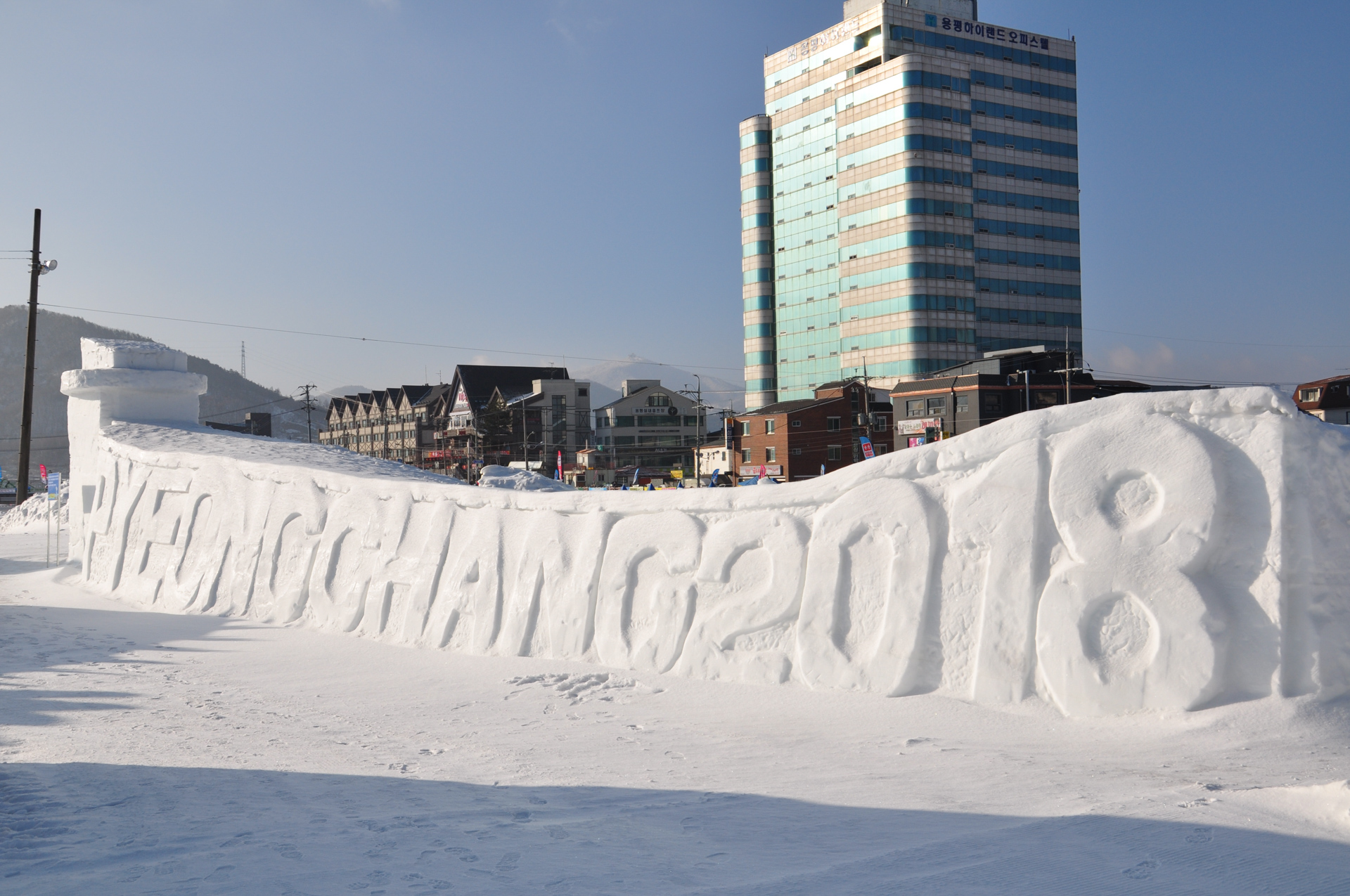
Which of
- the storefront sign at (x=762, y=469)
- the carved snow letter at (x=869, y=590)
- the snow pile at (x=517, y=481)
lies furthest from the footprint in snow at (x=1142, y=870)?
the storefront sign at (x=762, y=469)

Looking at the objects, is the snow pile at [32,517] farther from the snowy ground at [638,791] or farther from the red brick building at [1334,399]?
the red brick building at [1334,399]

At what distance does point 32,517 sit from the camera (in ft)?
76.6

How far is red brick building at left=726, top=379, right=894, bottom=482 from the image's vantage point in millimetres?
48594

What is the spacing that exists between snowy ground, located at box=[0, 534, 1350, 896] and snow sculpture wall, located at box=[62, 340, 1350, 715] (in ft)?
1.05

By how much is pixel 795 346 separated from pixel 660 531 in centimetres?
6099

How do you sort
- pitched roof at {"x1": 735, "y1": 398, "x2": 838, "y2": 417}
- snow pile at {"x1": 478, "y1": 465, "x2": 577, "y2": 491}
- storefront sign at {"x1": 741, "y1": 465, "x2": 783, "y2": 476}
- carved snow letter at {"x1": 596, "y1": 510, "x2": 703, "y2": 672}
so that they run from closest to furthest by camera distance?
1. carved snow letter at {"x1": 596, "y1": 510, "x2": 703, "y2": 672}
2. snow pile at {"x1": 478, "y1": 465, "x2": 577, "y2": 491}
3. storefront sign at {"x1": 741, "y1": 465, "x2": 783, "y2": 476}
4. pitched roof at {"x1": 735, "y1": 398, "x2": 838, "y2": 417}

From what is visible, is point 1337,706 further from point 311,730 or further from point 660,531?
point 311,730

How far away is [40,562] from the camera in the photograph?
57.1 ft

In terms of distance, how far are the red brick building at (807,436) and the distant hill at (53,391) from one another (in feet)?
180

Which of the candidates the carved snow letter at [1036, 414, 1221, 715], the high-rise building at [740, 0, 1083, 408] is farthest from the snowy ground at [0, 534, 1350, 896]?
the high-rise building at [740, 0, 1083, 408]

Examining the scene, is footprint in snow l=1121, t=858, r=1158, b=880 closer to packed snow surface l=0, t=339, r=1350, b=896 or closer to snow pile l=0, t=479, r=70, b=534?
packed snow surface l=0, t=339, r=1350, b=896

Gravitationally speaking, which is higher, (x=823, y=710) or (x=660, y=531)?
(x=660, y=531)

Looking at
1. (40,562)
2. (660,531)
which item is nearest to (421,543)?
(660,531)

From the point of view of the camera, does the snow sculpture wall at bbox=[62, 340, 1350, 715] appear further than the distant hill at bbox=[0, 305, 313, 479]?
No
